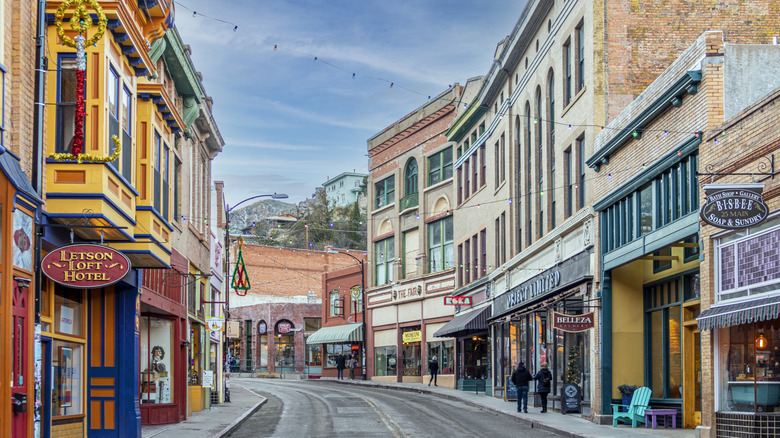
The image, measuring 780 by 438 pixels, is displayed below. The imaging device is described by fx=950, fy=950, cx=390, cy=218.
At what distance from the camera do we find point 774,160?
48.1 feet

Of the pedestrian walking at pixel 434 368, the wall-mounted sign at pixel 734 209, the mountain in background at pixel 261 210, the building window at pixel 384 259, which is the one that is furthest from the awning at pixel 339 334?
the mountain in background at pixel 261 210

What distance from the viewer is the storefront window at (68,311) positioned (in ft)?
54.6

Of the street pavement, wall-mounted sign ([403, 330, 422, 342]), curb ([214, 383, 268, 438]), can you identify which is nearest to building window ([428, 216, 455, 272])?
wall-mounted sign ([403, 330, 422, 342])

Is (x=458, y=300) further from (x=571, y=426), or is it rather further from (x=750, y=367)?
(x=750, y=367)

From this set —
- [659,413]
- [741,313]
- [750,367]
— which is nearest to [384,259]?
[659,413]

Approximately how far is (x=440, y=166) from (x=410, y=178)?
12.9 feet

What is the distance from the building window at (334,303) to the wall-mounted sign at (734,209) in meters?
49.6

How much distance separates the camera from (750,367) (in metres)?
16.0

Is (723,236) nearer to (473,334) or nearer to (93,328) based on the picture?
(93,328)

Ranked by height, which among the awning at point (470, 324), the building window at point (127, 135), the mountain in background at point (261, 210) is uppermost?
the mountain in background at point (261, 210)

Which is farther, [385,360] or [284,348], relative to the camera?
[284,348]

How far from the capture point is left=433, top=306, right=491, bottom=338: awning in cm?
3934

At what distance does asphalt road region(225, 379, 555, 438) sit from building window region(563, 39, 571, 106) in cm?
942

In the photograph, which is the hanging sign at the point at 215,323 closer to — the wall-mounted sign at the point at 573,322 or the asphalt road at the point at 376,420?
the asphalt road at the point at 376,420
